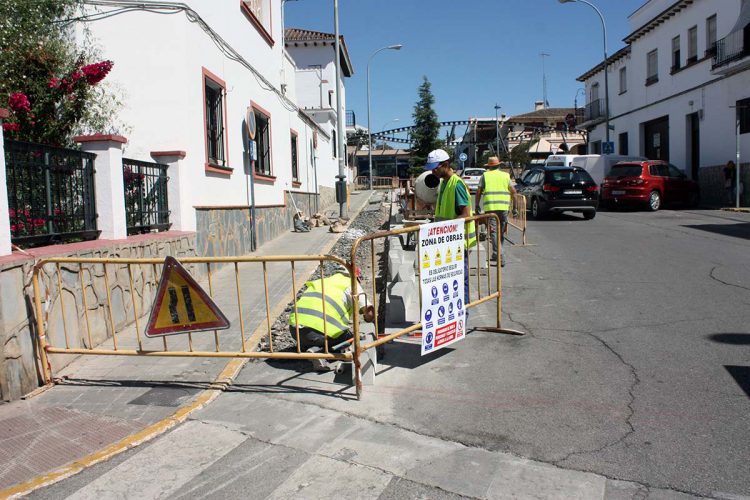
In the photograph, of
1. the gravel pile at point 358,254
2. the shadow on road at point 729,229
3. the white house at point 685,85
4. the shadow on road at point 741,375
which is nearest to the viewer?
the shadow on road at point 741,375

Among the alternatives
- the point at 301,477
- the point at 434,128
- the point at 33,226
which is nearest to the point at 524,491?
the point at 301,477

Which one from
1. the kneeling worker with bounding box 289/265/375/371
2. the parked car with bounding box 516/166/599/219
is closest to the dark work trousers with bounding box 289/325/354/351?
the kneeling worker with bounding box 289/265/375/371

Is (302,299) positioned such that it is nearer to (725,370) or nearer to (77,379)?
(77,379)

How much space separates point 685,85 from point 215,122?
2332 centimetres

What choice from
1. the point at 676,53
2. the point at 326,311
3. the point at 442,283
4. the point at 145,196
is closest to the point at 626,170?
the point at 676,53

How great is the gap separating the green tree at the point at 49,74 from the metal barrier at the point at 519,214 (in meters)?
8.22

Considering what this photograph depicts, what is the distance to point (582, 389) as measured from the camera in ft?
16.2

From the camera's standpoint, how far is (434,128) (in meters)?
63.2

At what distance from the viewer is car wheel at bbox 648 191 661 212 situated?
72.3ft

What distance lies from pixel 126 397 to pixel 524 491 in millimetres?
3223

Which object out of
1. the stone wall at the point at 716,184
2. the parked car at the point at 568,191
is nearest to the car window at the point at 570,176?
the parked car at the point at 568,191

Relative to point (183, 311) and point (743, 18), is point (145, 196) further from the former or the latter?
point (743, 18)

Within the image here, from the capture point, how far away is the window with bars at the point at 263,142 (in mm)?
14531

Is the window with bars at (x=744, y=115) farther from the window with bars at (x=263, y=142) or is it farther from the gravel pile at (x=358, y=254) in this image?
the window with bars at (x=263, y=142)
